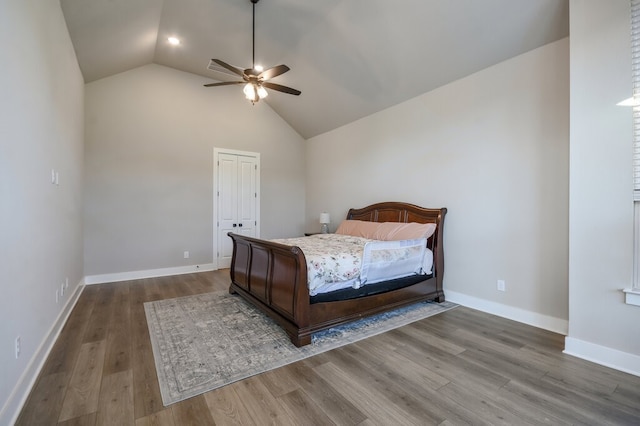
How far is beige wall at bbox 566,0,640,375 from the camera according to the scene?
2.17 metres

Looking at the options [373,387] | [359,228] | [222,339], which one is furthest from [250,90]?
[373,387]

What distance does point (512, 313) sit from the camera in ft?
10.5

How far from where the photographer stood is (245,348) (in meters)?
2.49

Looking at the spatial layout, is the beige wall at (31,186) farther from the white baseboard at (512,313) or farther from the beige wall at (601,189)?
the white baseboard at (512,313)

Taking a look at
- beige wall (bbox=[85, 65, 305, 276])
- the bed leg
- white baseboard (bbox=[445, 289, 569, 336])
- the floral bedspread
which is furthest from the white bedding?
beige wall (bbox=[85, 65, 305, 276])

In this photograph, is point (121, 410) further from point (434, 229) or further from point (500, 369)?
point (434, 229)

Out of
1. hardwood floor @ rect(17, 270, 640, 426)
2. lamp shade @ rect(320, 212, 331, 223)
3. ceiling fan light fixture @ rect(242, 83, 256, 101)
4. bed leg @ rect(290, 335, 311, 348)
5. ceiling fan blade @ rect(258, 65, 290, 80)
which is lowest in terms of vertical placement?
hardwood floor @ rect(17, 270, 640, 426)

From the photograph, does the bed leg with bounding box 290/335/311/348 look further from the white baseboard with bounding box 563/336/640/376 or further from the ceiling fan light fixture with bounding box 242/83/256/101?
the ceiling fan light fixture with bounding box 242/83/256/101

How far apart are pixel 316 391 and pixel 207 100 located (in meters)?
5.51

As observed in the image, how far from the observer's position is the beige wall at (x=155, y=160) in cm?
464

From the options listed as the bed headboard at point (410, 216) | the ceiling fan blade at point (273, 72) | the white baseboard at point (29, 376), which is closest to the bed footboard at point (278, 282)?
the white baseboard at point (29, 376)

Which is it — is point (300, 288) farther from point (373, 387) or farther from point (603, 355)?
point (603, 355)

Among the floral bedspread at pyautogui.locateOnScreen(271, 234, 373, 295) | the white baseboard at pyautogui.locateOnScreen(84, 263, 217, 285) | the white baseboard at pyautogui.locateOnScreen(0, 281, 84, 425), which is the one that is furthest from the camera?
the white baseboard at pyautogui.locateOnScreen(84, 263, 217, 285)

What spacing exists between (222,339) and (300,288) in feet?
2.99
